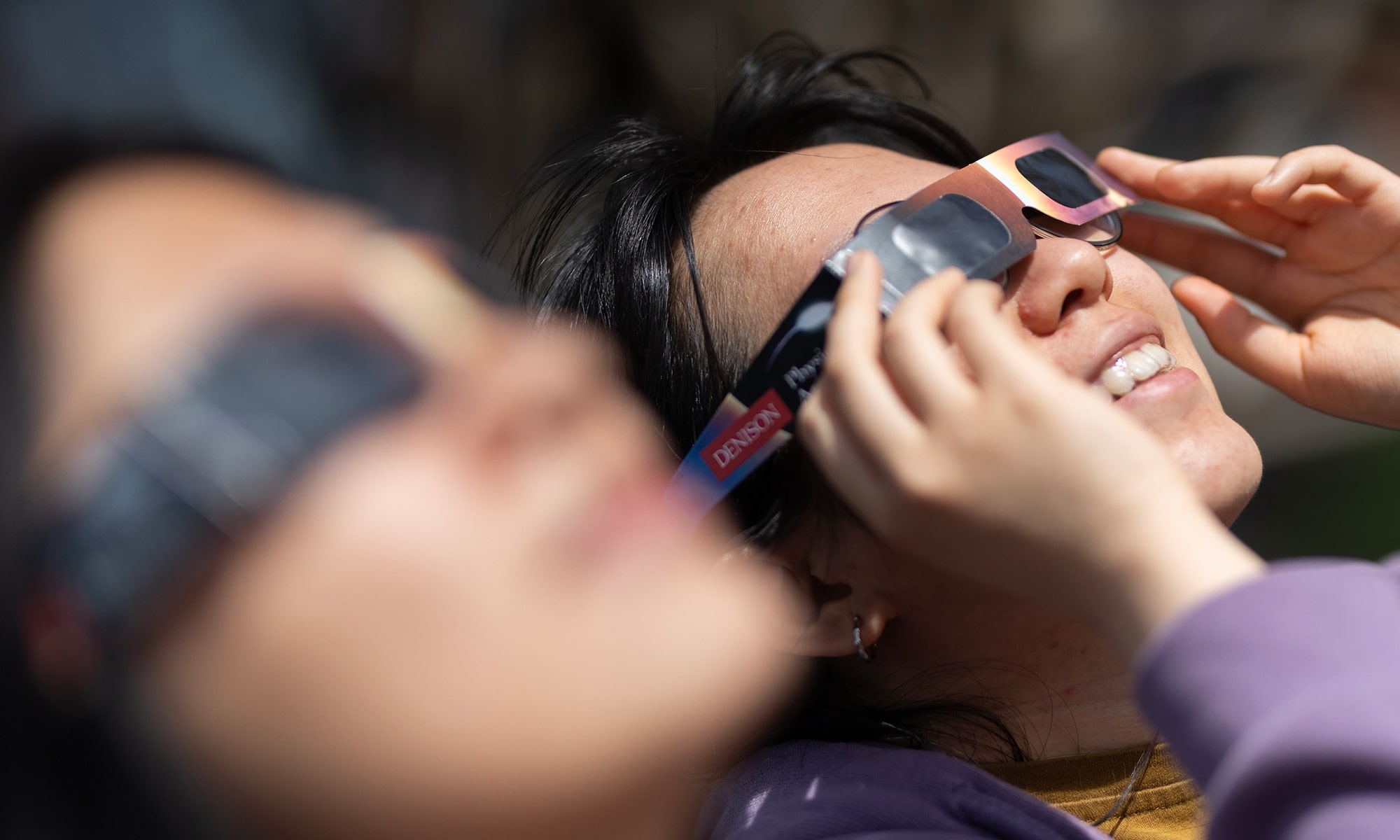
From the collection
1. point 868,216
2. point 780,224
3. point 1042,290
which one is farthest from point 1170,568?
point 780,224

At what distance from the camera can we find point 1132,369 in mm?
1429

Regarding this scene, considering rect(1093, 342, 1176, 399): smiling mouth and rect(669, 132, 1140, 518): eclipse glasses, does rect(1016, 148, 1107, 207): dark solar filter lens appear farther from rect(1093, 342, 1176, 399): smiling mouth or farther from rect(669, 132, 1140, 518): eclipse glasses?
rect(1093, 342, 1176, 399): smiling mouth

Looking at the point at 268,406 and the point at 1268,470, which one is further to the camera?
the point at 1268,470

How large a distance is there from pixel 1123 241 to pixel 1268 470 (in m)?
1.81

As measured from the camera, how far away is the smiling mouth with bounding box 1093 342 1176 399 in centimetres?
141

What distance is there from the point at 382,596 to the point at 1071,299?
3.94 ft

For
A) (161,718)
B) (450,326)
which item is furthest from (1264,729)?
(161,718)

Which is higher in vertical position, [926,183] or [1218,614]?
[926,183]

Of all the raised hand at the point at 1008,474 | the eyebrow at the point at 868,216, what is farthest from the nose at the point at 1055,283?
the raised hand at the point at 1008,474

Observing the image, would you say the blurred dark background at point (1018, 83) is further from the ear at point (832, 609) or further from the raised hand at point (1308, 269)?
the raised hand at point (1308, 269)

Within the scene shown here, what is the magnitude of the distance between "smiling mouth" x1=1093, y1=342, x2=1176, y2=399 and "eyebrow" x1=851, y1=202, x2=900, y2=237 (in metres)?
0.42

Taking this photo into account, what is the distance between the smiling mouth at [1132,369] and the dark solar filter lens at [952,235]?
254 millimetres

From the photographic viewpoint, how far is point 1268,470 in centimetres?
351

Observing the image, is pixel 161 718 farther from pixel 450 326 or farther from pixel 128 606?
pixel 450 326
